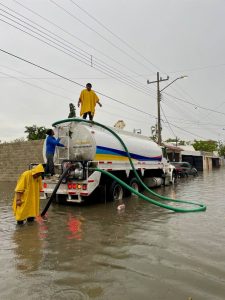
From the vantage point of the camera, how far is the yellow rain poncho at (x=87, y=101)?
1393cm

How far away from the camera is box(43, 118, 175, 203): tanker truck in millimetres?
11805

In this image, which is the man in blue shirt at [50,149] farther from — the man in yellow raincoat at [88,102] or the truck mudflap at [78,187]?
the man in yellow raincoat at [88,102]

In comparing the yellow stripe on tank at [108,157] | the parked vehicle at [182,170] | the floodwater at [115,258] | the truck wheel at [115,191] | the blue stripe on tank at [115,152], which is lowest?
the floodwater at [115,258]

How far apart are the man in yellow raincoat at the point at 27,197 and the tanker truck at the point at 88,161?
9.15ft

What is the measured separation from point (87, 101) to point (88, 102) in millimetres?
69

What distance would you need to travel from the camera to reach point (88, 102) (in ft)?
45.7

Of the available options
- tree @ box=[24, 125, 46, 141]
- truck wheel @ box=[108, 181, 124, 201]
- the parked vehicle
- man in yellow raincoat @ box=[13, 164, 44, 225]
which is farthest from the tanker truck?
tree @ box=[24, 125, 46, 141]

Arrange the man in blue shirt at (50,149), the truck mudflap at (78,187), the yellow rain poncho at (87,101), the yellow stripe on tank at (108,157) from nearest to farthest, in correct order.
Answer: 1. the truck mudflap at (78,187)
2. the man in blue shirt at (50,149)
3. the yellow stripe on tank at (108,157)
4. the yellow rain poncho at (87,101)

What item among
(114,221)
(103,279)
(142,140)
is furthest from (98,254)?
(142,140)

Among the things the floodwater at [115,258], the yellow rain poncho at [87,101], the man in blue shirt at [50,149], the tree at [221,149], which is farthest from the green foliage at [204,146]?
the floodwater at [115,258]

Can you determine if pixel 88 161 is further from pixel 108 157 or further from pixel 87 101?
pixel 87 101

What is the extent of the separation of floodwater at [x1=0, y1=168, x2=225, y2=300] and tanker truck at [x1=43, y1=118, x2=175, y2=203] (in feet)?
6.86

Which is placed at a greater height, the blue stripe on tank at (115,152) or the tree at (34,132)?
the tree at (34,132)

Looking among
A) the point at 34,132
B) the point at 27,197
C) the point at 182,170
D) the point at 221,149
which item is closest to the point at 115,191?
the point at 27,197
